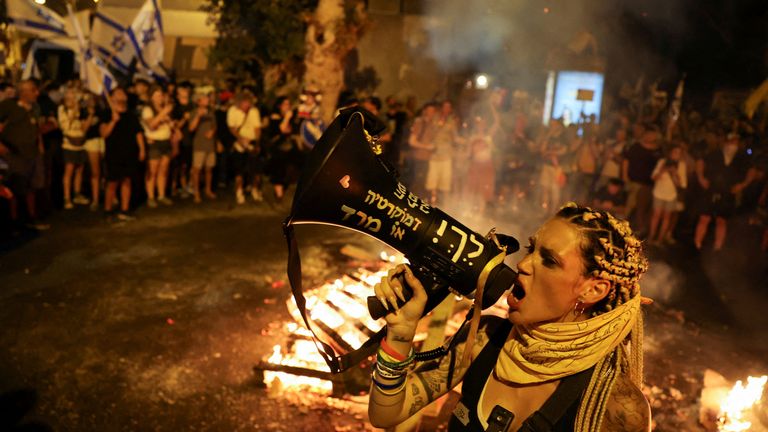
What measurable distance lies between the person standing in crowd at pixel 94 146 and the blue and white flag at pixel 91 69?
22cm

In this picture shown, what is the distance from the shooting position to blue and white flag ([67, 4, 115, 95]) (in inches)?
368

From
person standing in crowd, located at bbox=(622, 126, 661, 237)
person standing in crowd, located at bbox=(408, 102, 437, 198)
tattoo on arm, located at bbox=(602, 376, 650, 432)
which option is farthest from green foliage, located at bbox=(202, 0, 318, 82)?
tattoo on arm, located at bbox=(602, 376, 650, 432)

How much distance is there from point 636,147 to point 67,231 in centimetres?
912

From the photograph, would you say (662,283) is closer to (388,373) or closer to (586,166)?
(586,166)

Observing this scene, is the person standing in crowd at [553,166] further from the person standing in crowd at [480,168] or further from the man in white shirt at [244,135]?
the man in white shirt at [244,135]

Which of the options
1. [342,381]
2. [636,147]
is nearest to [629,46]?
[636,147]

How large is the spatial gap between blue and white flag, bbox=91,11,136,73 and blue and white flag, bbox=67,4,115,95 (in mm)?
173

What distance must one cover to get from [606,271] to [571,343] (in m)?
0.26

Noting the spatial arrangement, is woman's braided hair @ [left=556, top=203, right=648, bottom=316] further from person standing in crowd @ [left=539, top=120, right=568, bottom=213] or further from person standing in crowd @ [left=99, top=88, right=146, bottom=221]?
person standing in crowd @ [left=539, top=120, right=568, bottom=213]

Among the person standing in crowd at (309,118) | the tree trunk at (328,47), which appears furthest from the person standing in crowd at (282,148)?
the tree trunk at (328,47)

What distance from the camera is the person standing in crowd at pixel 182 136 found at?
10070mm

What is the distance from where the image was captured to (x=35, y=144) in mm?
7992

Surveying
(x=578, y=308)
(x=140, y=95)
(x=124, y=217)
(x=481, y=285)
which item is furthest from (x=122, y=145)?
(x=578, y=308)

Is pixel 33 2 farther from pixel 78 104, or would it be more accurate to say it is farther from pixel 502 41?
pixel 502 41
